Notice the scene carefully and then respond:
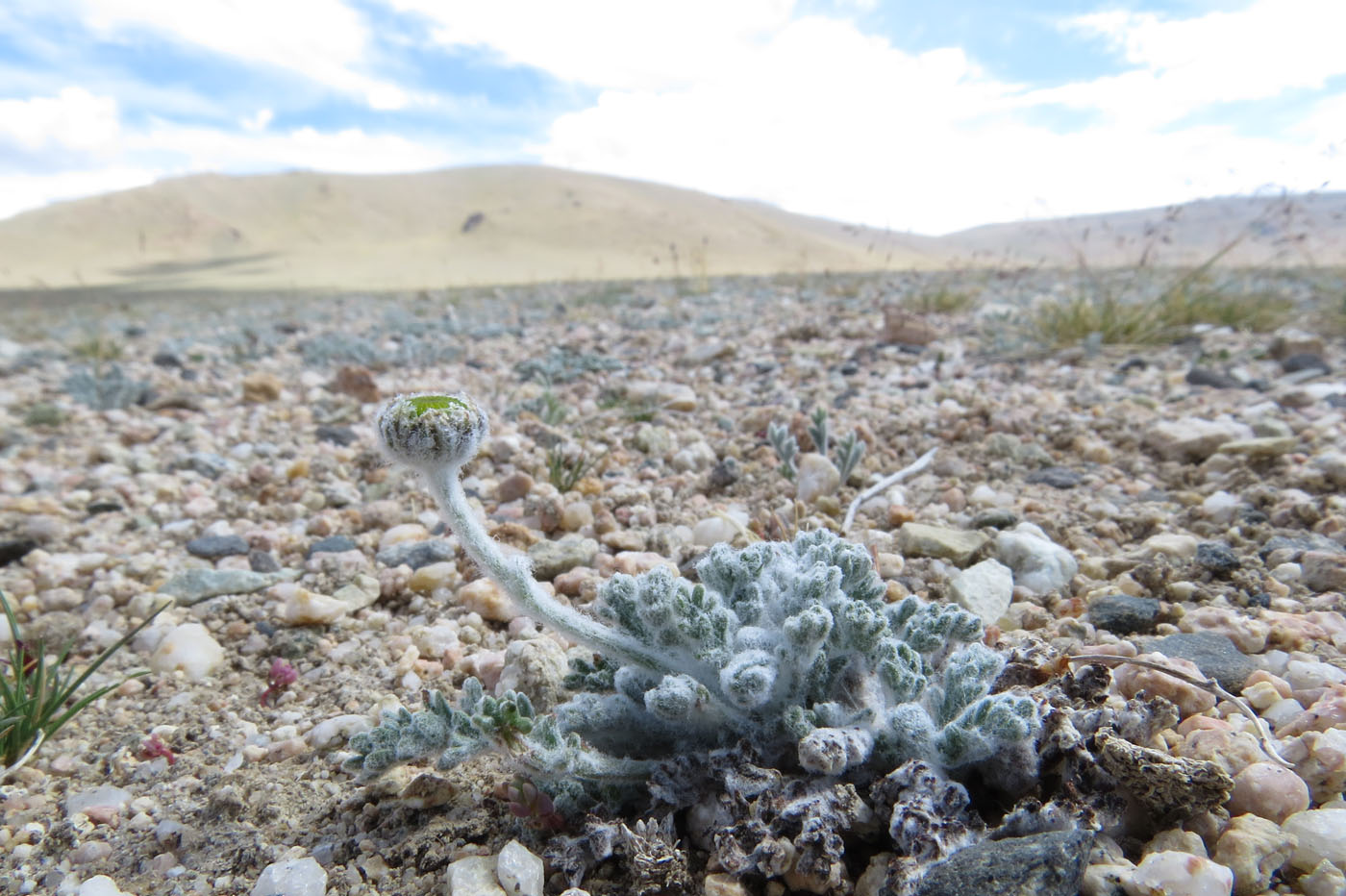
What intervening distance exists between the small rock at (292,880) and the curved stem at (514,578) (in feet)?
1.96

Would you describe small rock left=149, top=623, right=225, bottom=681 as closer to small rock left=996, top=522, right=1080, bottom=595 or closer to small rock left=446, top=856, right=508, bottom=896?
small rock left=446, top=856, right=508, bottom=896

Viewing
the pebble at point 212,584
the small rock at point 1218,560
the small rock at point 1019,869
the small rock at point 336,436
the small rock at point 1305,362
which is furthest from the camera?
the small rock at point 1305,362

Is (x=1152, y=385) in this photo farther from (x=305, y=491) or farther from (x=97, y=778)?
(x=97, y=778)

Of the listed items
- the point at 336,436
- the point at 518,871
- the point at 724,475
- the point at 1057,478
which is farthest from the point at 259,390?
the point at 1057,478

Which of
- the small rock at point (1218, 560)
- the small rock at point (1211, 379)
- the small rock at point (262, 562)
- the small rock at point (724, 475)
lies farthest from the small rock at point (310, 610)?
the small rock at point (1211, 379)

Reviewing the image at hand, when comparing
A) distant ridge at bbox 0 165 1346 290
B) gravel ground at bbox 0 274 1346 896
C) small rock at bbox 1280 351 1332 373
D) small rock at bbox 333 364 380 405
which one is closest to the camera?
gravel ground at bbox 0 274 1346 896

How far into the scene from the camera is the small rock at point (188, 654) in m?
2.19

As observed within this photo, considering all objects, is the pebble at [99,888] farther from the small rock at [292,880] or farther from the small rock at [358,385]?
the small rock at [358,385]

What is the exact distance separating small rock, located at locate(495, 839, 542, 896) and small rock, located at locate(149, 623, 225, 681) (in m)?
1.27

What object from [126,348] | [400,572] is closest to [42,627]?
[400,572]

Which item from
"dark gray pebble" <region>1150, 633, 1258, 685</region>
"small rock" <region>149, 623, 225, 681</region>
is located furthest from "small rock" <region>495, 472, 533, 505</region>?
"dark gray pebble" <region>1150, 633, 1258, 685</region>

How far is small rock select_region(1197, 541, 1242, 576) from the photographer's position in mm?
2256

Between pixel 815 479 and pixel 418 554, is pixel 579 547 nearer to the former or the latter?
pixel 418 554

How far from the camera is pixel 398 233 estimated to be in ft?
147
